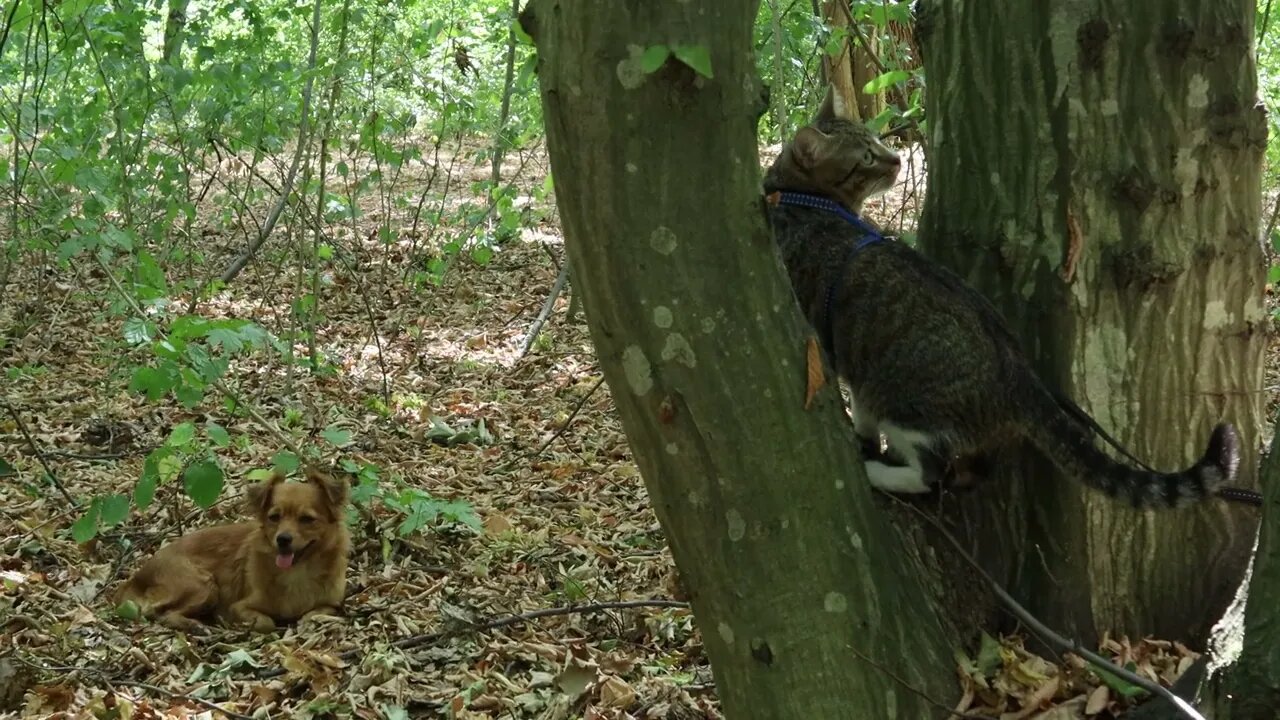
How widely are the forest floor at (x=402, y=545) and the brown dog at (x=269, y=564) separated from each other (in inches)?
8.5

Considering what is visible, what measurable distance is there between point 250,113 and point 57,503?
12.7ft

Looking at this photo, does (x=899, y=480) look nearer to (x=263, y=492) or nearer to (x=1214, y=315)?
(x=1214, y=315)

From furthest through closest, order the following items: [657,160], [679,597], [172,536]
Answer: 1. [172,536]
2. [679,597]
3. [657,160]

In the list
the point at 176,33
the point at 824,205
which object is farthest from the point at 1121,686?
the point at 176,33

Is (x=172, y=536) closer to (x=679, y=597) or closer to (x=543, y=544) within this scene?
(x=543, y=544)

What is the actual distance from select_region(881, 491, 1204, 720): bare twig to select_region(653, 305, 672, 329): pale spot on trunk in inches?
44.3

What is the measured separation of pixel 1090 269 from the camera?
10.6ft

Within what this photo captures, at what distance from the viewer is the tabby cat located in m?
3.13

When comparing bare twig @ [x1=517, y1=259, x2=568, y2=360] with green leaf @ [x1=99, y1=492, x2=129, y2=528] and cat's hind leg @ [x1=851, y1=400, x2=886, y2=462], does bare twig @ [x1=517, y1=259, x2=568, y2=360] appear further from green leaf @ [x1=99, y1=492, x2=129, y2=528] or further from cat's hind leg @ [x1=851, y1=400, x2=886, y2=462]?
cat's hind leg @ [x1=851, y1=400, x2=886, y2=462]

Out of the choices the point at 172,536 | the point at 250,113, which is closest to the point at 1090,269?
the point at 172,536

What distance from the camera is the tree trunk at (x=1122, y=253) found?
125 inches

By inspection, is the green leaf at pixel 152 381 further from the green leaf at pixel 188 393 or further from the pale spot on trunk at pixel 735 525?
the pale spot on trunk at pixel 735 525

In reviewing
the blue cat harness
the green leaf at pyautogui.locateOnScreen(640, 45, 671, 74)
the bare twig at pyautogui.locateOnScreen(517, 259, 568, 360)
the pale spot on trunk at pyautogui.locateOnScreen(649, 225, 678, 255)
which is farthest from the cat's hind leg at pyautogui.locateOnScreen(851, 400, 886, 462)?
the bare twig at pyautogui.locateOnScreen(517, 259, 568, 360)

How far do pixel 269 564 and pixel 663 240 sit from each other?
4211 millimetres
